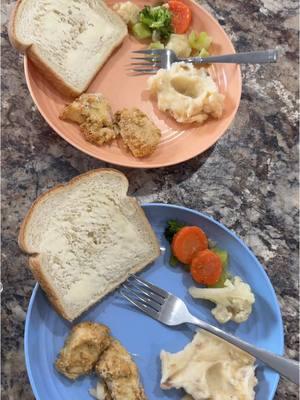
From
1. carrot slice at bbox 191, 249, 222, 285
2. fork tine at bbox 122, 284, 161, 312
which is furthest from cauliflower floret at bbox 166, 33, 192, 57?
fork tine at bbox 122, 284, 161, 312

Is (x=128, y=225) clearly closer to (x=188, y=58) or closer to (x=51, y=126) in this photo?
(x=51, y=126)

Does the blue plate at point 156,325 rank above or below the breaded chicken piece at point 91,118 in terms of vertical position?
below

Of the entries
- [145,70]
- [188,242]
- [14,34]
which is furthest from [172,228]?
[14,34]

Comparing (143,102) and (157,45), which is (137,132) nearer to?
(143,102)

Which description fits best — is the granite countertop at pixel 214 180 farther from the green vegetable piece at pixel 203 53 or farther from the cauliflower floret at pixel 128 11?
the cauliflower floret at pixel 128 11

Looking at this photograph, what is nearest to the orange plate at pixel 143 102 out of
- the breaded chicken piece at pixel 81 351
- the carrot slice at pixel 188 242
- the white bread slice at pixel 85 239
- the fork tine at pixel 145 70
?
the fork tine at pixel 145 70

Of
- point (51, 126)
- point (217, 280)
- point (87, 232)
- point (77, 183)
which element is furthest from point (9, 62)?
point (217, 280)

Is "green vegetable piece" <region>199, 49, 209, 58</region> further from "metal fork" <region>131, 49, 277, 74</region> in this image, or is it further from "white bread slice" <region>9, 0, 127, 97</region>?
"white bread slice" <region>9, 0, 127, 97</region>
